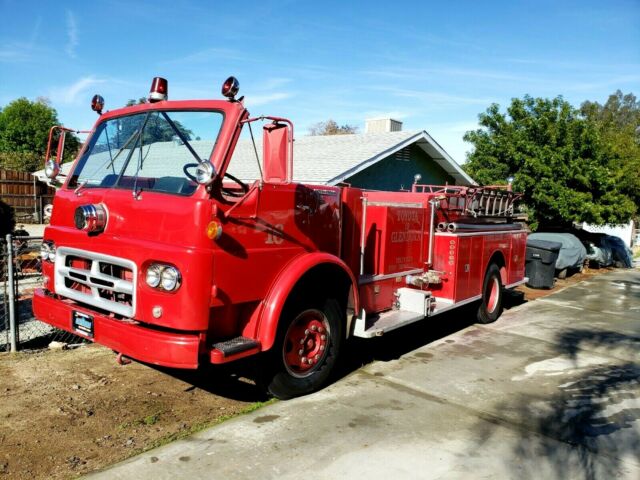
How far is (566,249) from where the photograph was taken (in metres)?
14.4

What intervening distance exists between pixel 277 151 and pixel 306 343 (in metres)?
1.72

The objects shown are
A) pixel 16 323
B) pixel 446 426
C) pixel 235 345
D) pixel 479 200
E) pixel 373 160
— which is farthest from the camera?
pixel 373 160

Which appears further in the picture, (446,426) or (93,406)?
(93,406)

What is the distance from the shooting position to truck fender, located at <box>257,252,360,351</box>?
13.2 ft

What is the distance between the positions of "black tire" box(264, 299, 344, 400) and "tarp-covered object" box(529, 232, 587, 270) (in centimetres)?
1074

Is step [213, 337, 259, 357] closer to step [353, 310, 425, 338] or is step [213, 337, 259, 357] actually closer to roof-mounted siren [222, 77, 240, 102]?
step [353, 310, 425, 338]

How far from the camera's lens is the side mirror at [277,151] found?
3.92 m

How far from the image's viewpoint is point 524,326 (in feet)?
26.8

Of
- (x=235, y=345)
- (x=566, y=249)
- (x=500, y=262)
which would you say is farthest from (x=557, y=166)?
(x=235, y=345)

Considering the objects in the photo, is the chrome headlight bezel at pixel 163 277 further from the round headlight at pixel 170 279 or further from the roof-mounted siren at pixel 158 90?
the roof-mounted siren at pixel 158 90

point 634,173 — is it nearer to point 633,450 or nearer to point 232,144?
point 633,450

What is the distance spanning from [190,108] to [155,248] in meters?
Answer: 1.30

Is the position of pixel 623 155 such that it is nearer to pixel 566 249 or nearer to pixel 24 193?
pixel 566 249

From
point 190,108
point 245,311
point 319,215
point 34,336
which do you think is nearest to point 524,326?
point 319,215
